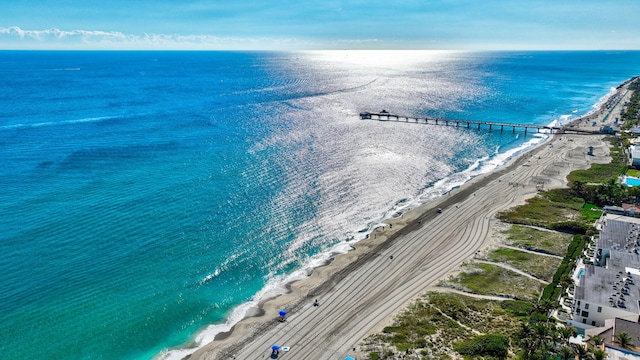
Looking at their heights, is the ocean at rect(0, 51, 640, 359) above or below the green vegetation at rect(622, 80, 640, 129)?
below

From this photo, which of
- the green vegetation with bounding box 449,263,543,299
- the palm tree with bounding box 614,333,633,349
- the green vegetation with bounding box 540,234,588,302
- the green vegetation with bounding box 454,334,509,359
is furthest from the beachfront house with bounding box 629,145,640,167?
the green vegetation with bounding box 454,334,509,359

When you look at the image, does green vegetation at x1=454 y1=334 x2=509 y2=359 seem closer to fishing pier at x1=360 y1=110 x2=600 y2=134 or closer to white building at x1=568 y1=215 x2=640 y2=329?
white building at x1=568 y1=215 x2=640 y2=329

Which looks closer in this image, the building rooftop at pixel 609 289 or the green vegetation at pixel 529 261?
the building rooftop at pixel 609 289

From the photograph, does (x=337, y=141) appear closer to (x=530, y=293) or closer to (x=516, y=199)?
(x=516, y=199)

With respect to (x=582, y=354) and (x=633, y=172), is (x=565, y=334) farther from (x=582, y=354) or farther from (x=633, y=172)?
(x=633, y=172)

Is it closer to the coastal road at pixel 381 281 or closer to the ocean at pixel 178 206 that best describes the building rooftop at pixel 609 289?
the coastal road at pixel 381 281

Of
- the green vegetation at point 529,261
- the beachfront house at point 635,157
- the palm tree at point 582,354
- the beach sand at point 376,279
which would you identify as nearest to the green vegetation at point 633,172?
the beachfront house at point 635,157
